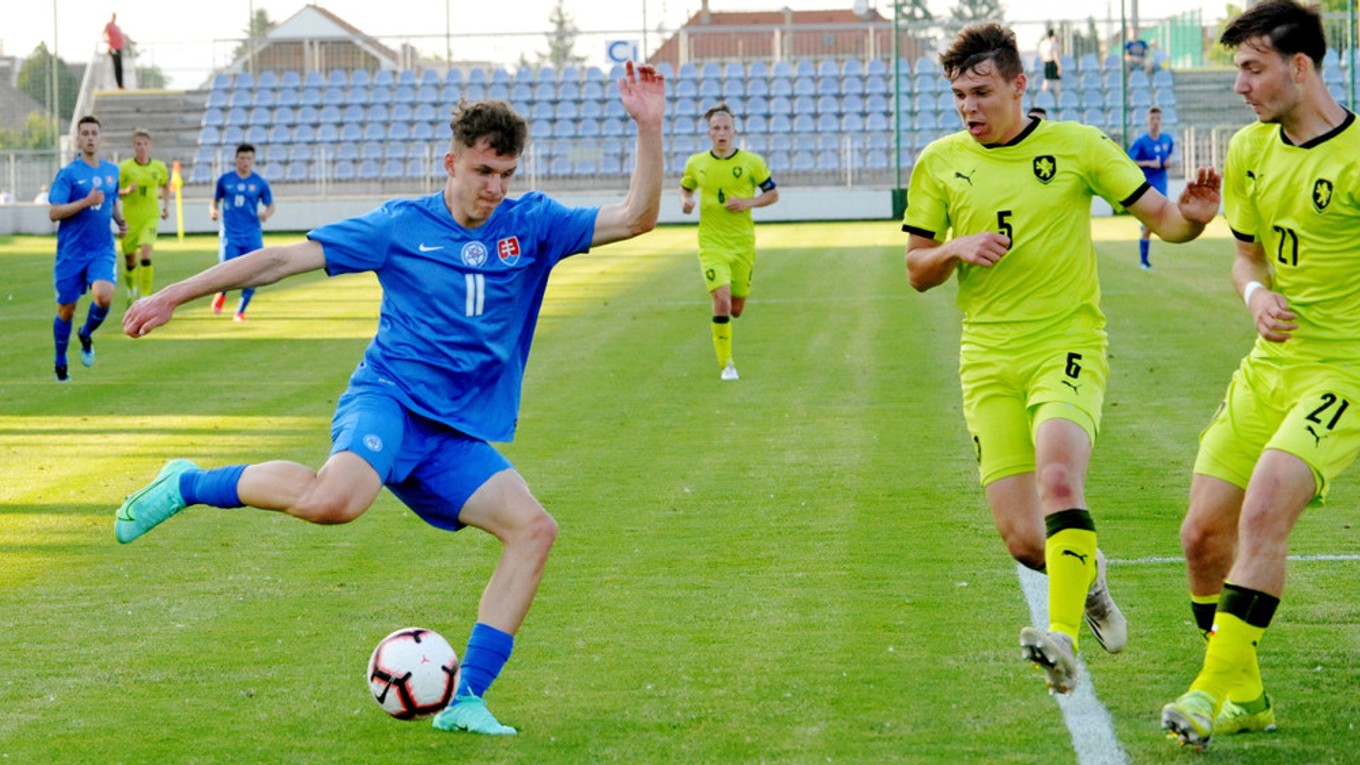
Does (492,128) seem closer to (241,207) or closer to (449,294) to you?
(449,294)

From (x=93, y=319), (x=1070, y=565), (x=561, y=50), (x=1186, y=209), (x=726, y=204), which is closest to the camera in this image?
(x=1070, y=565)

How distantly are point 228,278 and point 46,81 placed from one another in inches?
2090

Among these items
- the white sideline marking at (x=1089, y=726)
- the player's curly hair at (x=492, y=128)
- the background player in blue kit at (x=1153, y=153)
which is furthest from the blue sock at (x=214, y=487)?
the background player in blue kit at (x=1153, y=153)

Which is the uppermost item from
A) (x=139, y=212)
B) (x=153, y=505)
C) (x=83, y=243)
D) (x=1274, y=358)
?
(x=139, y=212)

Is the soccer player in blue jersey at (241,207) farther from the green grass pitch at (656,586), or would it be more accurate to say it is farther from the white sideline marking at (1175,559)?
the white sideline marking at (1175,559)

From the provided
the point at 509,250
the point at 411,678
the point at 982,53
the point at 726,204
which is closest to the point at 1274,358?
the point at 982,53

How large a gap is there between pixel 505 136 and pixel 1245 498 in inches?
103

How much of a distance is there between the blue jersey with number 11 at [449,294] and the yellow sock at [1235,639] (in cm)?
242

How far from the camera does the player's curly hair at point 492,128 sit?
5.82 metres

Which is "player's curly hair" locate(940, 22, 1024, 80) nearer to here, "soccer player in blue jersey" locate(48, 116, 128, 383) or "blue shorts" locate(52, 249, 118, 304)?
"soccer player in blue jersey" locate(48, 116, 128, 383)

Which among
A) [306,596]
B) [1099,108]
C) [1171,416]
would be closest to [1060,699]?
[306,596]

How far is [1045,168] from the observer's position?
6273 millimetres

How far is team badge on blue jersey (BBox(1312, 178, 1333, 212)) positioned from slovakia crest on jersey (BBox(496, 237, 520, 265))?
2595 millimetres

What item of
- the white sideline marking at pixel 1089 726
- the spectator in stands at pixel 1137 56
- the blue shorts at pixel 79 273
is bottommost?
the white sideline marking at pixel 1089 726
